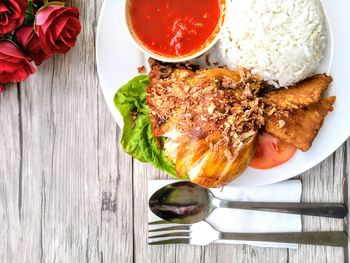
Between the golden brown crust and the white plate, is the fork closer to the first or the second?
the white plate

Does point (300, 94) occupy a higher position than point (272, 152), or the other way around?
point (300, 94)

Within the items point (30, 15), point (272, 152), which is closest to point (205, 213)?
point (272, 152)

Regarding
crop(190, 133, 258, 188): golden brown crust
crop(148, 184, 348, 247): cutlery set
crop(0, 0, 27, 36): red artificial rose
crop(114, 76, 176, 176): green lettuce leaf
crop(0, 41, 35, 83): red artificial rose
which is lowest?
Answer: crop(148, 184, 348, 247): cutlery set

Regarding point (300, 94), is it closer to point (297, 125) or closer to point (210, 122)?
point (297, 125)

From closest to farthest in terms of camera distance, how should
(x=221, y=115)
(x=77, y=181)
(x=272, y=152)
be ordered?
(x=221, y=115) < (x=272, y=152) < (x=77, y=181)

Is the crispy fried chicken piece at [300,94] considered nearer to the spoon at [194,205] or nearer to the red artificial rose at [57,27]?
the spoon at [194,205]

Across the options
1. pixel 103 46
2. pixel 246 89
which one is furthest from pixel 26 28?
pixel 246 89

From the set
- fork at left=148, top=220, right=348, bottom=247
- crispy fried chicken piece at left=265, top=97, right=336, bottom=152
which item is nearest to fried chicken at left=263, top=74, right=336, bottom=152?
crispy fried chicken piece at left=265, top=97, right=336, bottom=152

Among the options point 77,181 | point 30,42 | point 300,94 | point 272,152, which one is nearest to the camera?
point 300,94
